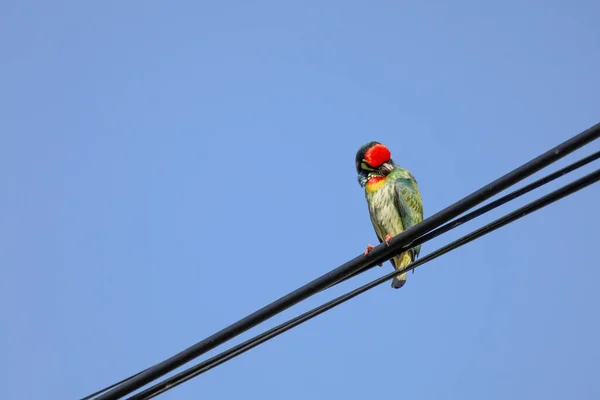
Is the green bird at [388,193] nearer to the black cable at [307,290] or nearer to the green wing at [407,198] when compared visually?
the green wing at [407,198]

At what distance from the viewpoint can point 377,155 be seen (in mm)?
10164

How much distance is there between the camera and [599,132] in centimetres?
392

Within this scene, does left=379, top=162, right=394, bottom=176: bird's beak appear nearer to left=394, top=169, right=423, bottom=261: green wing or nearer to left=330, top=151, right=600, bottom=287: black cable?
left=394, top=169, right=423, bottom=261: green wing

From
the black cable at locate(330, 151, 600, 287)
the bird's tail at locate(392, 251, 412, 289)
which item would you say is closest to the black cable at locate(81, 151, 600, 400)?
the black cable at locate(330, 151, 600, 287)

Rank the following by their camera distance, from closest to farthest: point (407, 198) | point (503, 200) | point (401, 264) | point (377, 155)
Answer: point (503, 200)
point (407, 198)
point (377, 155)
point (401, 264)

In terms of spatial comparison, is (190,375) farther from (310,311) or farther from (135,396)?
(310,311)

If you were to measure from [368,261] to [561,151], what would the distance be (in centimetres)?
146

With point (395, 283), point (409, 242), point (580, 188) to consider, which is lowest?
point (580, 188)

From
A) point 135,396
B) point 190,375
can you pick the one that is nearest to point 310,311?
point 190,375

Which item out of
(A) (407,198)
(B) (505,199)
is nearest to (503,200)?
(B) (505,199)

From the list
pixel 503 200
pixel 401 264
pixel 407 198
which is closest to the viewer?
pixel 503 200

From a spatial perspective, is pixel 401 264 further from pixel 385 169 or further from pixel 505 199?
pixel 505 199

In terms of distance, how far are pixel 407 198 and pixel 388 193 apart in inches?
9.2

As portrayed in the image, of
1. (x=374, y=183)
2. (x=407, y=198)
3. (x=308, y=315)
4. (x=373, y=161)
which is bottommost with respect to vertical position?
(x=308, y=315)
